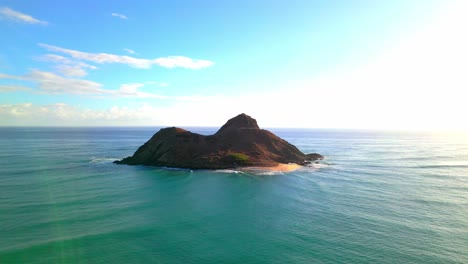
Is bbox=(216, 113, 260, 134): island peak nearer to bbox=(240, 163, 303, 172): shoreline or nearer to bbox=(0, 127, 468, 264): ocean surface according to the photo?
bbox=(240, 163, 303, 172): shoreline

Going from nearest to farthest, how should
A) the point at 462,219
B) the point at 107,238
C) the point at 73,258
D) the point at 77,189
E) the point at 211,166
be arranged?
the point at 73,258
the point at 107,238
the point at 462,219
the point at 77,189
the point at 211,166

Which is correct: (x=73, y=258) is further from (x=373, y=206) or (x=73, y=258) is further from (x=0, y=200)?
(x=373, y=206)

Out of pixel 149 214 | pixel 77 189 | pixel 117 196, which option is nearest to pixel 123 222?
pixel 149 214

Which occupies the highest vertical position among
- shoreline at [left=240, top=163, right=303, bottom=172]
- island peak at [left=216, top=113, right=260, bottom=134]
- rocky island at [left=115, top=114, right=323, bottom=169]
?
island peak at [left=216, top=113, right=260, bottom=134]

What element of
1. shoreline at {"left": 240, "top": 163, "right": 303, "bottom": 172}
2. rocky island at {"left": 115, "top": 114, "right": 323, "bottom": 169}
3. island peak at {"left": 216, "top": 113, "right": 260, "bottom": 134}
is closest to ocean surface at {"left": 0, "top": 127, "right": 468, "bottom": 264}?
shoreline at {"left": 240, "top": 163, "right": 303, "bottom": 172}

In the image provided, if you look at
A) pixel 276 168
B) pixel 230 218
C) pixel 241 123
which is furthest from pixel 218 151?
pixel 230 218

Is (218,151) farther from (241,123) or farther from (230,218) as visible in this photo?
(230,218)

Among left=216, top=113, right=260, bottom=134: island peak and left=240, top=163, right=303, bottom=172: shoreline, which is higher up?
left=216, top=113, right=260, bottom=134: island peak
